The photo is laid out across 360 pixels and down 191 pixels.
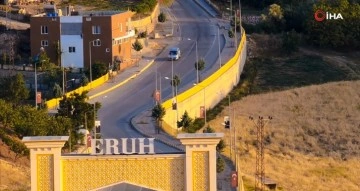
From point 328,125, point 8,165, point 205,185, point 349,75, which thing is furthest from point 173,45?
point 205,185

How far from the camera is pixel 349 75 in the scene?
93.6m

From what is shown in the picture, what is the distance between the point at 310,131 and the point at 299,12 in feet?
115

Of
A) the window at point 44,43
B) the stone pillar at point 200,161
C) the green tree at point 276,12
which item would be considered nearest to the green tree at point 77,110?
the stone pillar at point 200,161

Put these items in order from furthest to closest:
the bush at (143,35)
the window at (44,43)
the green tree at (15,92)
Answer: the bush at (143,35) → the window at (44,43) → the green tree at (15,92)

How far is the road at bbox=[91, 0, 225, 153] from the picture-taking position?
63594 mm

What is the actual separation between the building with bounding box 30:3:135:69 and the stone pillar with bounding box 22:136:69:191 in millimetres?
41628

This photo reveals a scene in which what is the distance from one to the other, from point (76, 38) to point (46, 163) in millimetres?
43258

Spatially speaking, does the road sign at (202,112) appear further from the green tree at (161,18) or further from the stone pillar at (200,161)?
the green tree at (161,18)

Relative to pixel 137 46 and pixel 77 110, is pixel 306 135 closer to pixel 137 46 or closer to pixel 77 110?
pixel 137 46

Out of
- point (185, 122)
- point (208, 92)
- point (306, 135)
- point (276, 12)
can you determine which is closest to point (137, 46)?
point (208, 92)

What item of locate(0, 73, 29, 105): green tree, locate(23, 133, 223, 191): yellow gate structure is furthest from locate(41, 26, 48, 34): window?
locate(23, 133, 223, 191): yellow gate structure

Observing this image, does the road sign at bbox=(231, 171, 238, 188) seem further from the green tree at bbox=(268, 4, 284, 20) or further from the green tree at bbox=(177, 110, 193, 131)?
the green tree at bbox=(268, 4, 284, 20)

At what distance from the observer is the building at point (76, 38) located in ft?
271

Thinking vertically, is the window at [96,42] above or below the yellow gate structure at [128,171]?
above
